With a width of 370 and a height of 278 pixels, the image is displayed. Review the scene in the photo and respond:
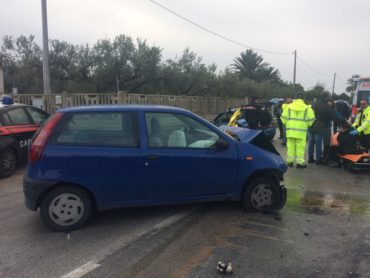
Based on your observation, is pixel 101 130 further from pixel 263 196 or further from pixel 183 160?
pixel 263 196

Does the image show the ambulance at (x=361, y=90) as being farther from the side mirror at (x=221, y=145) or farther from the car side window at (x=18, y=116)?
the car side window at (x=18, y=116)

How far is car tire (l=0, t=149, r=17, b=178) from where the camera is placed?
7.70 metres

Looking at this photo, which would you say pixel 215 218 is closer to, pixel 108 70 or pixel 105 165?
pixel 105 165

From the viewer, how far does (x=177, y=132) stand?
5.00m

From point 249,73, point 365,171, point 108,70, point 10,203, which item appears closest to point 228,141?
point 10,203

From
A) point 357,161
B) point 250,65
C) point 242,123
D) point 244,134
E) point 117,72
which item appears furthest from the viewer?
point 250,65

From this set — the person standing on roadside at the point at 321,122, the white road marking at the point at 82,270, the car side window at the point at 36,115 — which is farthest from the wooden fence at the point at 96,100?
the white road marking at the point at 82,270

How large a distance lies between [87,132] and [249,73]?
155ft

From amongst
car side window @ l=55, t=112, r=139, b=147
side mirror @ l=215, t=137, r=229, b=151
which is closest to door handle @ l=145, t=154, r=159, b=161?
car side window @ l=55, t=112, r=139, b=147

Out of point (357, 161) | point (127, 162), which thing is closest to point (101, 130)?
point (127, 162)

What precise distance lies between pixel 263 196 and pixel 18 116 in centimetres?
597

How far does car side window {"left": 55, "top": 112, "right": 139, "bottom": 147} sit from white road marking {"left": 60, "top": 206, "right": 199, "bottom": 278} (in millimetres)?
1094

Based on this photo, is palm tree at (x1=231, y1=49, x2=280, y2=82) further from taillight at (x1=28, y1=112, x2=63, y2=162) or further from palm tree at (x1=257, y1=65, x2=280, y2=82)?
taillight at (x1=28, y1=112, x2=63, y2=162)

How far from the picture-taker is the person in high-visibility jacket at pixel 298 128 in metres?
8.68
